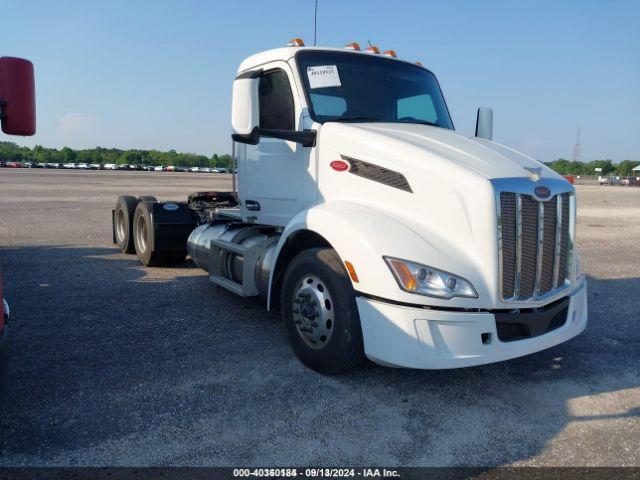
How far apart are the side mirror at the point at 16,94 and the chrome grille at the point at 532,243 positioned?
2.88 m

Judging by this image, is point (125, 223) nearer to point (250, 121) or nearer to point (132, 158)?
point (250, 121)

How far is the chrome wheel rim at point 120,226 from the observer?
933 cm

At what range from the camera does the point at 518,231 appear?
363cm

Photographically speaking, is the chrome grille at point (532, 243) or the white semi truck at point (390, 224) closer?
the white semi truck at point (390, 224)

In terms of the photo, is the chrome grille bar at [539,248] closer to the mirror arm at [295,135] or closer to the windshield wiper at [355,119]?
the windshield wiper at [355,119]

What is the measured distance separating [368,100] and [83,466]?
12.1 ft

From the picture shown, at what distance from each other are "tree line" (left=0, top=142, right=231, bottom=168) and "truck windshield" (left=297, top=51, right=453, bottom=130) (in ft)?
433

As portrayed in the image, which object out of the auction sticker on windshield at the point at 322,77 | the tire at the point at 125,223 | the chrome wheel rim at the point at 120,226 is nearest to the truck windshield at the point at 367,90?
the auction sticker on windshield at the point at 322,77

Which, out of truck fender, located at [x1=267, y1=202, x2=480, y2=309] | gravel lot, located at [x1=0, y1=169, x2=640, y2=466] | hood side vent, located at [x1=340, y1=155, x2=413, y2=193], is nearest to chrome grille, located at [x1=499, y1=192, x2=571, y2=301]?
truck fender, located at [x1=267, y1=202, x2=480, y2=309]

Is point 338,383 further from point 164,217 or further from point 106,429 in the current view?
point 164,217

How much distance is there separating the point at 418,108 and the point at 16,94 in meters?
3.64

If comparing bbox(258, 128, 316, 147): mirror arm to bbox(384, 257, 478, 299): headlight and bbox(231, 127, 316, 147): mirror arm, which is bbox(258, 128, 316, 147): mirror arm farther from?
bbox(384, 257, 478, 299): headlight

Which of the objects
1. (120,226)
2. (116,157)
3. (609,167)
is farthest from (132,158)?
(120,226)

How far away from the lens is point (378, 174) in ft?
13.4
